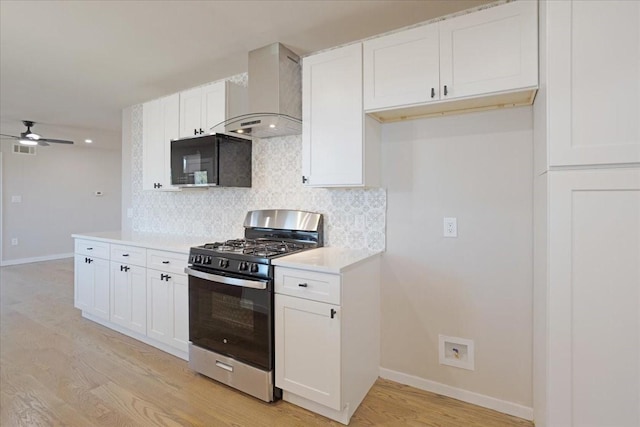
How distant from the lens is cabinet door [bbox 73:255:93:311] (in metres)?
3.37

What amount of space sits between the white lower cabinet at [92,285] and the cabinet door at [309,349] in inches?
85.0

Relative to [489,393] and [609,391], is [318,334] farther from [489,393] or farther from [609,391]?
[609,391]

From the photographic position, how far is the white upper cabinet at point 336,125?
2.12 m

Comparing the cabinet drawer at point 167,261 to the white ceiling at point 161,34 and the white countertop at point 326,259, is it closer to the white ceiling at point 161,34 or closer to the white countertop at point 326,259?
the white countertop at point 326,259

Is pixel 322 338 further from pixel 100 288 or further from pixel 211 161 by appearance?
pixel 100 288

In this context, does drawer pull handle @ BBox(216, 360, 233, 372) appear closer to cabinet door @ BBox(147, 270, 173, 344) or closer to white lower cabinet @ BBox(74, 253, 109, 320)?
cabinet door @ BBox(147, 270, 173, 344)

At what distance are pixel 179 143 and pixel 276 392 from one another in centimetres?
226

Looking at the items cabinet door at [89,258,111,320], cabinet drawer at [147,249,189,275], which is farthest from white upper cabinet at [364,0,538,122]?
cabinet door at [89,258,111,320]

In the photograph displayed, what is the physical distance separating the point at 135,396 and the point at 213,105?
2.27m

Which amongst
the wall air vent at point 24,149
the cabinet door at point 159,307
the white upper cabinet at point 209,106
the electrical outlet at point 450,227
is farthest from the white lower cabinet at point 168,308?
the wall air vent at point 24,149

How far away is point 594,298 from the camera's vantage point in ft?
4.39

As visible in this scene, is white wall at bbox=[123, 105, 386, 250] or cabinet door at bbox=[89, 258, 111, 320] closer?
white wall at bbox=[123, 105, 386, 250]

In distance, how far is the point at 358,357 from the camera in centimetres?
206

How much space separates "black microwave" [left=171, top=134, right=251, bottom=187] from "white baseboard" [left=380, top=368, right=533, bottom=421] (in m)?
1.98
